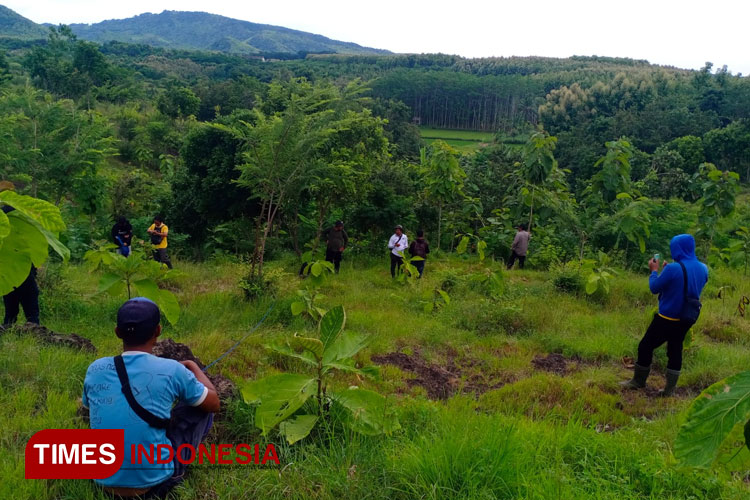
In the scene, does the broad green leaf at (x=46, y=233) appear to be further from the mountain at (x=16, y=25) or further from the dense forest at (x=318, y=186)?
the mountain at (x=16, y=25)

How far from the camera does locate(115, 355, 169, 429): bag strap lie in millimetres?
2424

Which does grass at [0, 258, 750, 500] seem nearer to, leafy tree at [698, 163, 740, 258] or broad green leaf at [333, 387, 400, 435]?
broad green leaf at [333, 387, 400, 435]

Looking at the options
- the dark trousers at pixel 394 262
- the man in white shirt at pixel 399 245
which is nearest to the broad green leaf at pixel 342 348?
the man in white shirt at pixel 399 245

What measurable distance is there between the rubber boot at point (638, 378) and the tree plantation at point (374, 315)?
68 mm

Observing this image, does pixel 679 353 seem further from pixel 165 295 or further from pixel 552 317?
pixel 165 295

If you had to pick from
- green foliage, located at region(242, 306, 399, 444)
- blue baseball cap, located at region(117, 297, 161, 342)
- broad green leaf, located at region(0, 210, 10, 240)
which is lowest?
green foliage, located at region(242, 306, 399, 444)

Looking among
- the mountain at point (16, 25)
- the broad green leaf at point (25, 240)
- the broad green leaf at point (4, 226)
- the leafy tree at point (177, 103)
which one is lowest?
the broad green leaf at point (25, 240)

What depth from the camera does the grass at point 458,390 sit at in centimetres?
259

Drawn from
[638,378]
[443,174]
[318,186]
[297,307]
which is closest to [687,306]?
[638,378]

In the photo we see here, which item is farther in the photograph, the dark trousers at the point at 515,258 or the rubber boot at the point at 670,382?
the dark trousers at the point at 515,258

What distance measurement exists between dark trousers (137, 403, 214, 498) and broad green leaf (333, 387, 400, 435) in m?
0.88

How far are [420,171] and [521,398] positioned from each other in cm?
933

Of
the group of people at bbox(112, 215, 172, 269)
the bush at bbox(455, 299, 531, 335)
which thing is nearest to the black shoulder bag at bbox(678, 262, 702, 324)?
the bush at bbox(455, 299, 531, 335)

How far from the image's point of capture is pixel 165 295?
3682mm
